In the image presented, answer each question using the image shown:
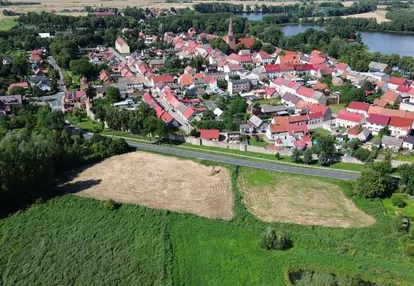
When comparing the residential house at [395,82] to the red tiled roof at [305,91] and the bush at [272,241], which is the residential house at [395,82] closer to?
the red tiled roof at [305,91]

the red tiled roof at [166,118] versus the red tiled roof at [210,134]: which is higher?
the red tiled roof at [166,118]

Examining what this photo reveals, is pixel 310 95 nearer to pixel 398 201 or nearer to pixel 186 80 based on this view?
pixel 186 80

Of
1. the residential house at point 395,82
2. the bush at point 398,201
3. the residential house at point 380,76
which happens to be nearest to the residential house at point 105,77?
the residential house at point 380,76

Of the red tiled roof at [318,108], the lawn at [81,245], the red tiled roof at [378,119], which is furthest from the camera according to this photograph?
the red tiled roof at [318,108]

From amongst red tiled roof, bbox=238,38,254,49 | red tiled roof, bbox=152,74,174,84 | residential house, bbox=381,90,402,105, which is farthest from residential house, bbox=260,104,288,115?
red tiled roof, bbox=238,38,254,49

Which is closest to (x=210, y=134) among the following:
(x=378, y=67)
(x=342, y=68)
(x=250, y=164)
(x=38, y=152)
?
(x=250, y=164)

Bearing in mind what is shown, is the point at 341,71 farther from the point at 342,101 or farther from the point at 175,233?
the point at 175,233

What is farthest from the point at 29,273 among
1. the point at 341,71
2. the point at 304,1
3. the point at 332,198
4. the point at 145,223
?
the point at 304,1
